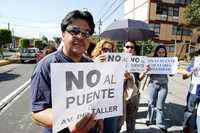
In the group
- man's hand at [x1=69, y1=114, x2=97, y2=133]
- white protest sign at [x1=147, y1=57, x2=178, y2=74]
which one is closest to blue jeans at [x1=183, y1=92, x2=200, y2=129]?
white protest sign at [x1=147, y1=57, x2=178, y2=74]

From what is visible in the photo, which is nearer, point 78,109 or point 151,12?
point 78,109

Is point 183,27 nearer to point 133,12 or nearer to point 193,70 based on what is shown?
point 133,12

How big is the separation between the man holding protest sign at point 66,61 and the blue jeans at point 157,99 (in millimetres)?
4151

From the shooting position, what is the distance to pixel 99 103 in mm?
2176

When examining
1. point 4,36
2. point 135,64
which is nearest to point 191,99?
point 135,64

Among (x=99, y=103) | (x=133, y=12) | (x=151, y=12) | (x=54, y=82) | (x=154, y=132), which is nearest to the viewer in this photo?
(x=54, y=82)

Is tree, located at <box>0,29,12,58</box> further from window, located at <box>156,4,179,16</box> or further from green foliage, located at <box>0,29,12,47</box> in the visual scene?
window, located at <box>156,4,179,16</box>

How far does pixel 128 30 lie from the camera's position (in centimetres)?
749

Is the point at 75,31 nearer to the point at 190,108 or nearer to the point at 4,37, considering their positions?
the point at 190,108

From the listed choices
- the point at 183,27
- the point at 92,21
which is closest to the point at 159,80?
the point at 92,21

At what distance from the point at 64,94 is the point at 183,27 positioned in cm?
5444

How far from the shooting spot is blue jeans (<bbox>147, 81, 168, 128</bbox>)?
20.2 feet

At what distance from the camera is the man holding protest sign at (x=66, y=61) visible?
1.95 meters

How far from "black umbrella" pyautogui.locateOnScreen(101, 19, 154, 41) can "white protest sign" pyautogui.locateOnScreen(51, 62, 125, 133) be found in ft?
16.7
